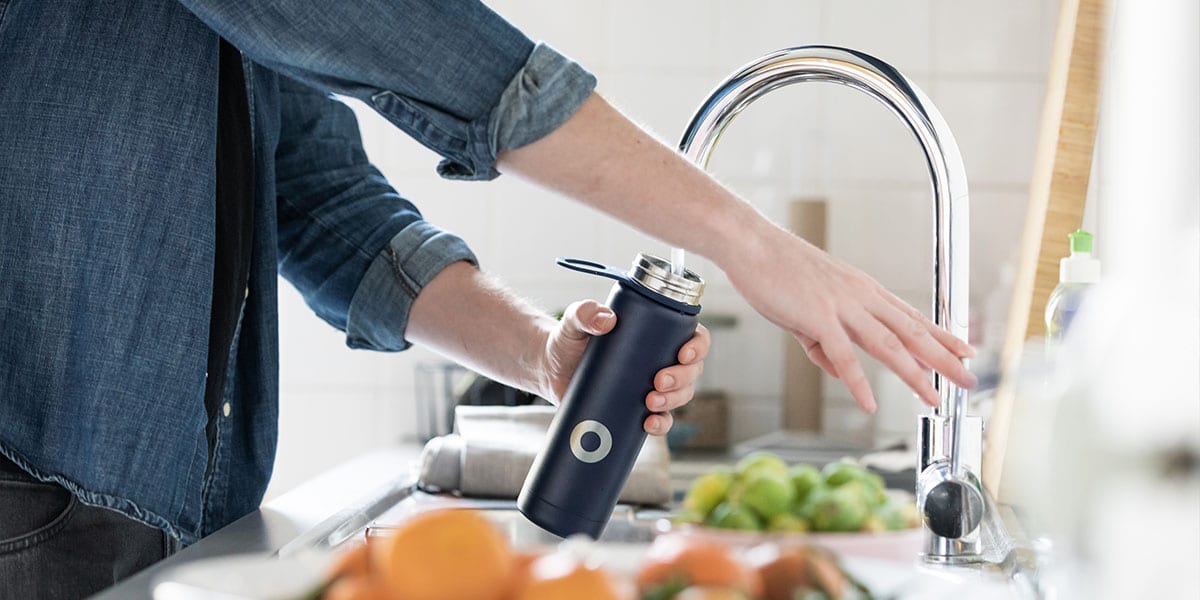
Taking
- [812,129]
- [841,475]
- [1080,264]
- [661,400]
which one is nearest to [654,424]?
[661,400]

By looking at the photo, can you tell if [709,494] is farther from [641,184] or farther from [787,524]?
[641,184]

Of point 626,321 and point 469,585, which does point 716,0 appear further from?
point 469,585

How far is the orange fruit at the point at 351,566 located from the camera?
461 mm

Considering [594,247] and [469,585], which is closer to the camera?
[469,585]

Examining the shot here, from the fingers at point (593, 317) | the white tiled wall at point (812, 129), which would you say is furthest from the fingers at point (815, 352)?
the white tiled wall at point (812, 129)

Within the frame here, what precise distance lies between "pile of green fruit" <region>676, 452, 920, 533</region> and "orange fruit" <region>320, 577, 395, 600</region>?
1.60 feet

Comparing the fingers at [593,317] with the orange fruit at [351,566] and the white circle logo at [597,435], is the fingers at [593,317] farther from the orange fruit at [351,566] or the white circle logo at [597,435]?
the orange fruit at [351,566]

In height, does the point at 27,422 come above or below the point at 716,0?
below

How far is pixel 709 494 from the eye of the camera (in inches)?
39.0

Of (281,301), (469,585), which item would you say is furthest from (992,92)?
(469,585)

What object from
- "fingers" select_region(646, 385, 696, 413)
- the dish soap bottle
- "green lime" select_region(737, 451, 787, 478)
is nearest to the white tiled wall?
the dish soap bottle

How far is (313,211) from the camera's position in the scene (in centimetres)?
106

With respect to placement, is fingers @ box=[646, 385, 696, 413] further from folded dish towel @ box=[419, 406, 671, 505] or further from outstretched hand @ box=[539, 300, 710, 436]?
folded dish towel @ box=[419, 406, 671, 505]

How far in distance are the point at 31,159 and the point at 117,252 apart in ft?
0.28
